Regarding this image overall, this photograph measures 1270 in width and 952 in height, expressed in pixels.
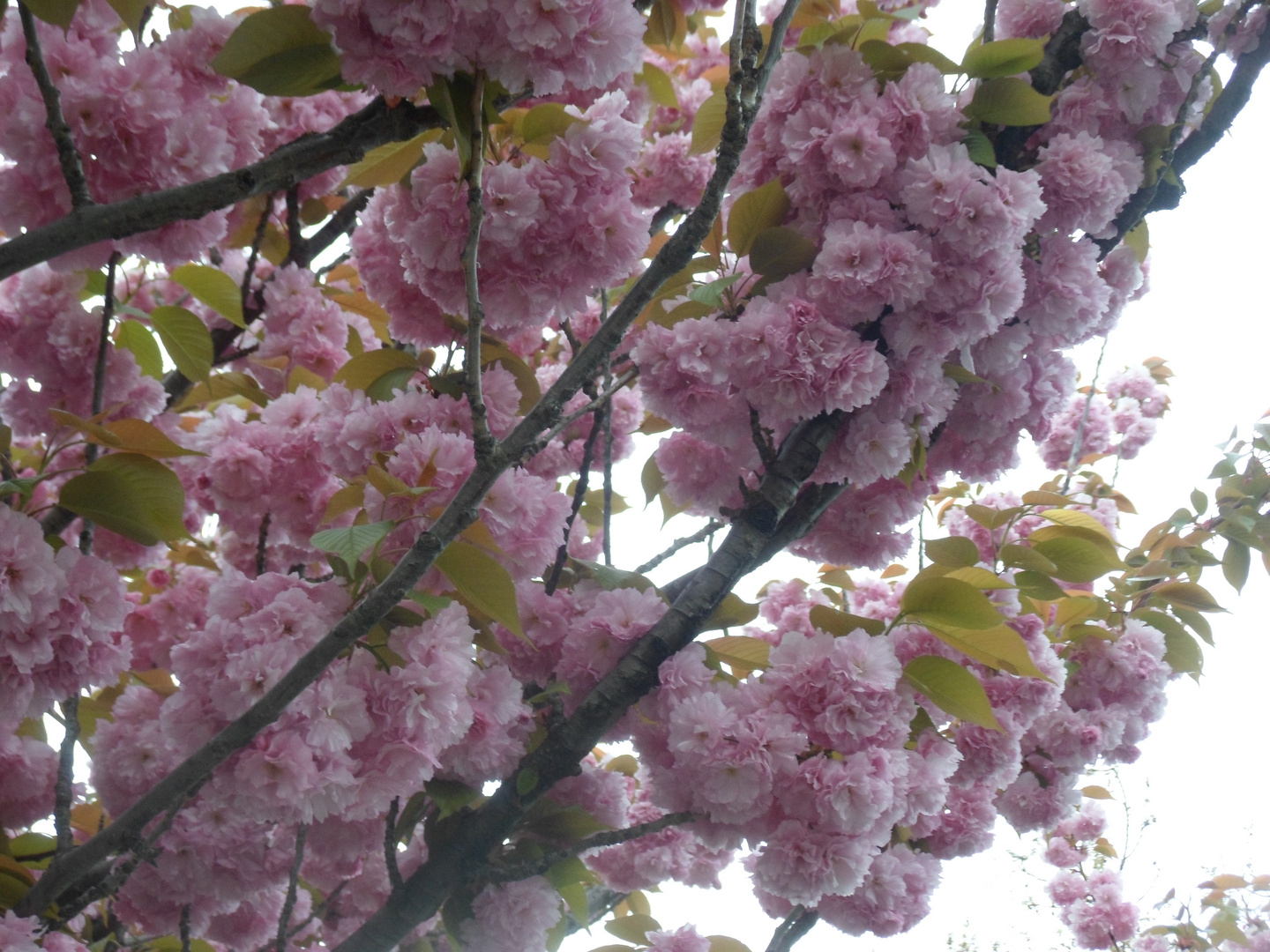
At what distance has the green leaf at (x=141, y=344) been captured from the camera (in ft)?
5.05

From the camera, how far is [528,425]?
2.95 ft

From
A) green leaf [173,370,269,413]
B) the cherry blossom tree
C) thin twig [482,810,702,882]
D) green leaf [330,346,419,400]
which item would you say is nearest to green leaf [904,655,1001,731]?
the cherry blossom tree

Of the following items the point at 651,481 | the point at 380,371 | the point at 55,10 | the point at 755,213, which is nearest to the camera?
the point at 55,10

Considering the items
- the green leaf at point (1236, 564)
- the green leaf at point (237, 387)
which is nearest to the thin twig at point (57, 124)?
the green leaf at point (237, 387)

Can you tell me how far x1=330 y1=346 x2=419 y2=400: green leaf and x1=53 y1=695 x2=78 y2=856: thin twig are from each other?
1.93 feet

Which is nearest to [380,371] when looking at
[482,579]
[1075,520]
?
[482,579]

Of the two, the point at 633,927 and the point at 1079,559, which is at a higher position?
the point at 1079,559

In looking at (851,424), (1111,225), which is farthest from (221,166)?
(1111,225)

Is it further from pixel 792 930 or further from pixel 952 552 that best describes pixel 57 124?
pixel 792 930

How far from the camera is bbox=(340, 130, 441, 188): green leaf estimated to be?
3.80 feet

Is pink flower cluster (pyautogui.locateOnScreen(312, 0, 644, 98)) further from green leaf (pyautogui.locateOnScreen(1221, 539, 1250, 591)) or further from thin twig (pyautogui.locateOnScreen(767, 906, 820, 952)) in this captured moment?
green leaf (pyautogui.locateOnScreen(1221, 539, 1250, 591))

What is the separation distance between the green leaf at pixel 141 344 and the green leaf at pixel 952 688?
135 cm

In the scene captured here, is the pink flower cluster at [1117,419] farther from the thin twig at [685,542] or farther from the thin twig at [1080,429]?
the thin twig at [685,542]

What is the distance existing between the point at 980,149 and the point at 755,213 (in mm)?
313
